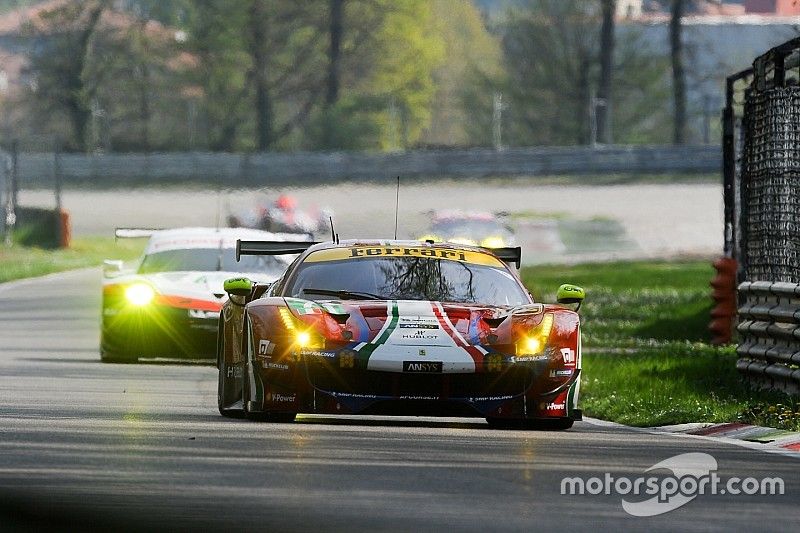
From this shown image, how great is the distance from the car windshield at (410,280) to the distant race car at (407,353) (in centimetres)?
2

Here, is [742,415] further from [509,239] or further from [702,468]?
[509,239]

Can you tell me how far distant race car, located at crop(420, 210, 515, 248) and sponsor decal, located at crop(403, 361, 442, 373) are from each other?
31069 millimetres

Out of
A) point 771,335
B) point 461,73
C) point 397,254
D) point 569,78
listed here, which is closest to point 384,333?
point 397,254

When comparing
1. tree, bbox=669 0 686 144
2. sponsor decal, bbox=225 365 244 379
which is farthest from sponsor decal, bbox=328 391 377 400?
tree, bbox=669 0 686 144

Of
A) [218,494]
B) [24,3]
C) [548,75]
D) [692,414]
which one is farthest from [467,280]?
[24,3]

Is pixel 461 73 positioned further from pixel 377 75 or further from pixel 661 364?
pixel 661 364

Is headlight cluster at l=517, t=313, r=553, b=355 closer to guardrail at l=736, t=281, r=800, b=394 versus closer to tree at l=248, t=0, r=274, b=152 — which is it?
guardrail at l=736, t=281, r=800, b=394

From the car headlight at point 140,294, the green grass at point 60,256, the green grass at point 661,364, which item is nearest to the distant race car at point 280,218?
the green grass at point 60,256

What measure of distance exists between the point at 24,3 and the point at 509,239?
12575cm

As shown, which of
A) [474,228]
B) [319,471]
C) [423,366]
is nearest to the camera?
[319,471]

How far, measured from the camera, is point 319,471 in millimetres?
10188

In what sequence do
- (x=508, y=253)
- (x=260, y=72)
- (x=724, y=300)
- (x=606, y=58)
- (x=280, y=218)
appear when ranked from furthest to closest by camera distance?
(x=260, y=72), (x=606, y=58), (x=280, y=218), (x=724, y=300), (x=508, y=253)

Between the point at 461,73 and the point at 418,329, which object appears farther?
the point at 461,73

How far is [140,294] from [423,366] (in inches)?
335
